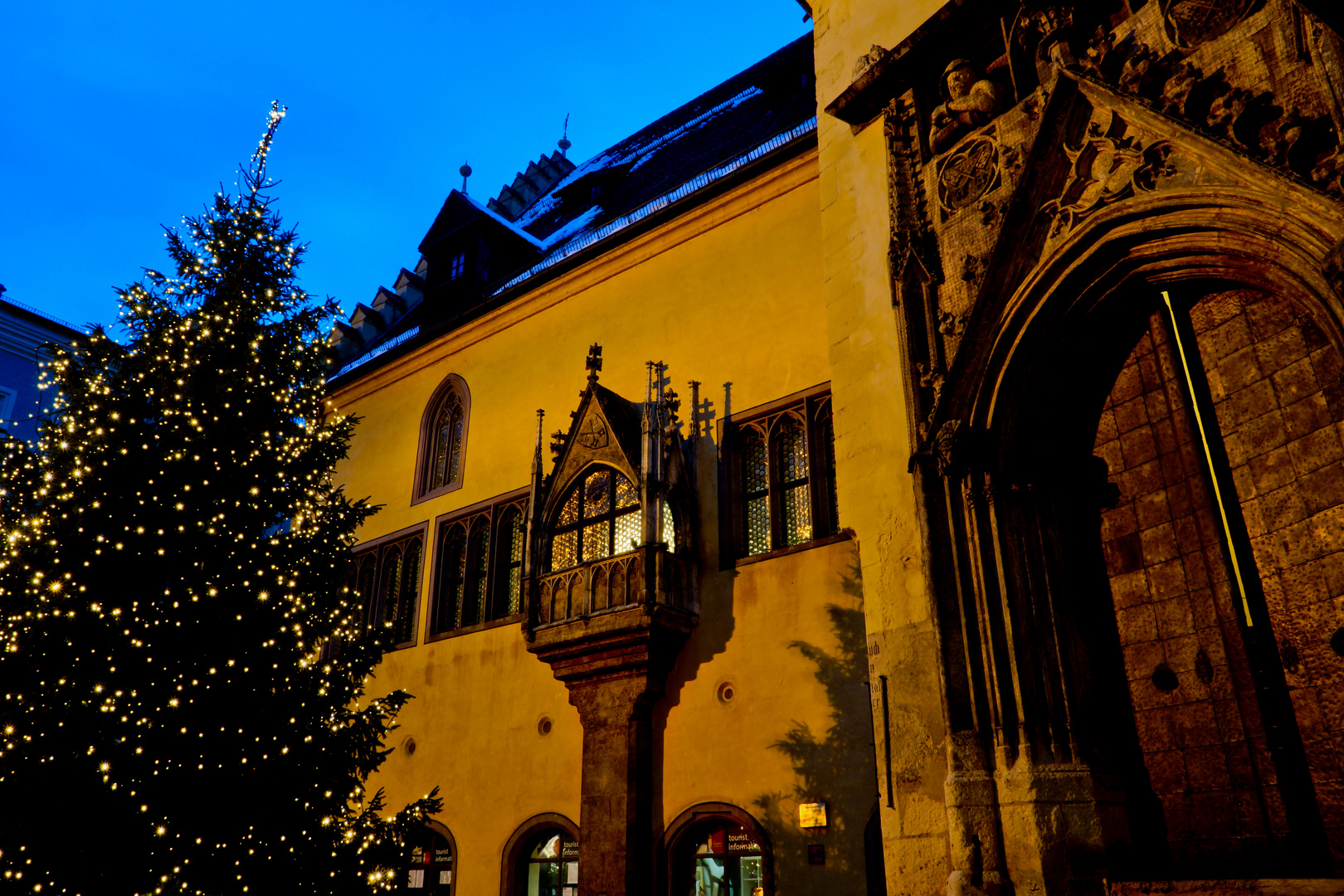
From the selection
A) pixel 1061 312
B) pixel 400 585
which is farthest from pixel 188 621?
pixel 1061 312

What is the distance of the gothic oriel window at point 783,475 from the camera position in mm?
A: 10492

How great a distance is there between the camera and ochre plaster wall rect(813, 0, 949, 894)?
17.9 feet

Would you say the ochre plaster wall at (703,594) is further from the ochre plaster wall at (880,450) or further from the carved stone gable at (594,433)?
the ochre plaster wall at (880,450)

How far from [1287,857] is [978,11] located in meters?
5.62

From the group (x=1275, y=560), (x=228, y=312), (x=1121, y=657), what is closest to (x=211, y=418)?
(x=228, y=312)

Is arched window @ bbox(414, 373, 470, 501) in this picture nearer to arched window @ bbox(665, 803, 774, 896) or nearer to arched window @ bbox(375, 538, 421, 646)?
arched window @ bbox(375, 538, 421, 646)

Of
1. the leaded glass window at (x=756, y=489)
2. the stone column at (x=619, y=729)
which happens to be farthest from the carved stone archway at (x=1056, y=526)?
the stone column at (x=619, y=729)

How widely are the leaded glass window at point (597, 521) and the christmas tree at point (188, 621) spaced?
280cm

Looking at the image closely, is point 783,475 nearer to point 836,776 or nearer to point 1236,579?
point 836,776

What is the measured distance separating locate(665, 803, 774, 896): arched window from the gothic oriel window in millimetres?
2905

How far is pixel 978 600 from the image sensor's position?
5469mm

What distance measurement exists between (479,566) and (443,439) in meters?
2.85

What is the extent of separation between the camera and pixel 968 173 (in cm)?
649

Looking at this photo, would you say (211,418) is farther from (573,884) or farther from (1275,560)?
(1275,560)
